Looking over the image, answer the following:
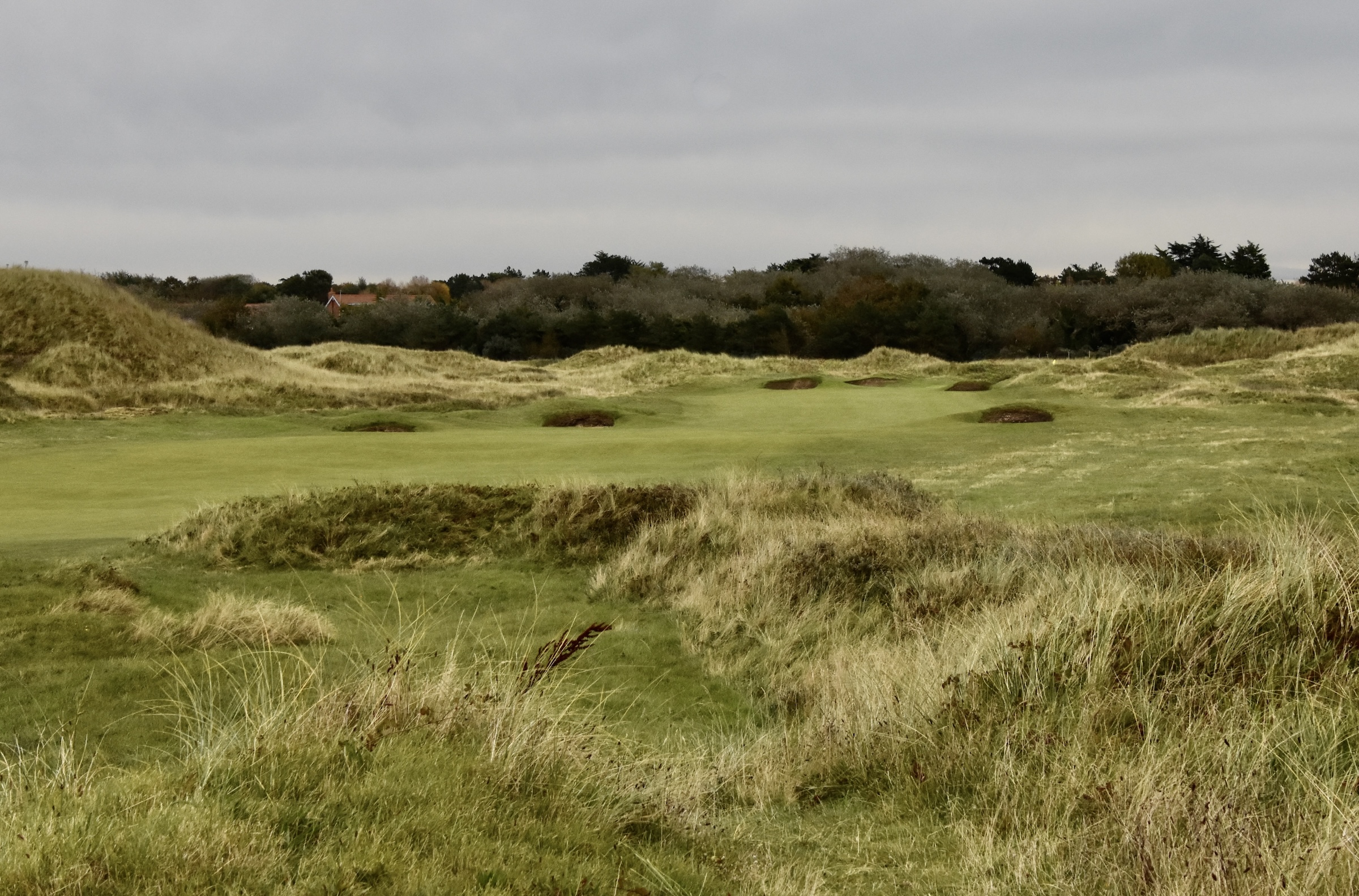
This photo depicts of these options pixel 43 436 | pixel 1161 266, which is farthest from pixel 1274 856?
pixel 1161 266

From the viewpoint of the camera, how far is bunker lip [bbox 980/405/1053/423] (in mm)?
25562

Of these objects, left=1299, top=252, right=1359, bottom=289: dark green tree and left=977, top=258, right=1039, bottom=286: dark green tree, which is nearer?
left=1299, top=252, right=1359, bottom=289: dark green tree

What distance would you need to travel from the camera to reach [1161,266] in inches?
3501

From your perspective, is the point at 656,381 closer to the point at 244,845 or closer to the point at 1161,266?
the point at 244,845

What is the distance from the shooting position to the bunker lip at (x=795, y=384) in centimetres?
4047

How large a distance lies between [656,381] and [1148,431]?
81.3 ft

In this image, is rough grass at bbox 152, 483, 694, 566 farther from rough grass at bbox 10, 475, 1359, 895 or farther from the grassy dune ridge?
the grassy dune ridge

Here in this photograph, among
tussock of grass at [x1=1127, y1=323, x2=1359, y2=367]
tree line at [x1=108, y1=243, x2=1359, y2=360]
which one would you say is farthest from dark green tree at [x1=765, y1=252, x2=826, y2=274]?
tussock of grass at [x1=1127, y1=323, x2=1359, y2=367]

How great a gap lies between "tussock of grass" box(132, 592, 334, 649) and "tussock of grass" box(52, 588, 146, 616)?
6.1 inches

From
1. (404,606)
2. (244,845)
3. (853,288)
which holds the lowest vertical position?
(404,606)

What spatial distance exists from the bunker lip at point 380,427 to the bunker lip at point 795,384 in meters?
16.5

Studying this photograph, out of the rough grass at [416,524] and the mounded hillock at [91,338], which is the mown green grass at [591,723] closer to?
the rough grass at [416,524]

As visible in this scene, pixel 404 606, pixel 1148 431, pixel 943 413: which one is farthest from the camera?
pixel 943 413

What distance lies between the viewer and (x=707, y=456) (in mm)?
18984
